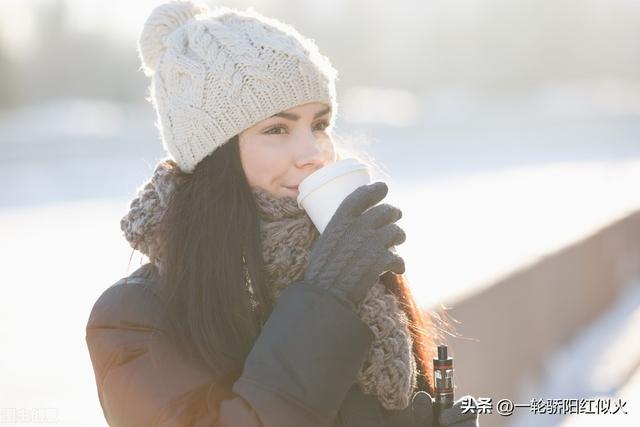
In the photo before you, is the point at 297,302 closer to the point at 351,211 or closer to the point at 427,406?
the point at 351,211

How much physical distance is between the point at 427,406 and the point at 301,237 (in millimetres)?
539

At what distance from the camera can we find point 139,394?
111 inches

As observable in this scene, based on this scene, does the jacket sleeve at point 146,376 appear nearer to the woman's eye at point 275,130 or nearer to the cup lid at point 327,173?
the cup lid at point 327,173

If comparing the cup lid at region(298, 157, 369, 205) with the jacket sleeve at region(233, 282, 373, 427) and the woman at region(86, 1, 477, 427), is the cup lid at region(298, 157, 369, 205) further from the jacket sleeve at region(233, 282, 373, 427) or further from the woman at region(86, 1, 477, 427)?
the jacket sleeve at region(233, 282, 373, 427)

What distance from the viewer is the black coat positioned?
8.98 ft

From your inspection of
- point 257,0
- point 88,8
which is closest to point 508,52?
point 257,0

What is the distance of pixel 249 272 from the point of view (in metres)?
3.07

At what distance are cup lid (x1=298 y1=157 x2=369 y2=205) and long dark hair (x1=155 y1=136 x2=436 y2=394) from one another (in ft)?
0.61

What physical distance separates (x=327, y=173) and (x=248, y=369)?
52 cm

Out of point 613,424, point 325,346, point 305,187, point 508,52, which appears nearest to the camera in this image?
point 325,346

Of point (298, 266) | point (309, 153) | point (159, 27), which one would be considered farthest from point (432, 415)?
point (159, 27)

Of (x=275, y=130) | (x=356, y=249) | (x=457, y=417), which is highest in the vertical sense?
(x=275, y=130)

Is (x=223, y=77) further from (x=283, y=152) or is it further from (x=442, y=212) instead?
(x=442, y=212)

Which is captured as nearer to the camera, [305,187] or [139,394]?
[139,394]
